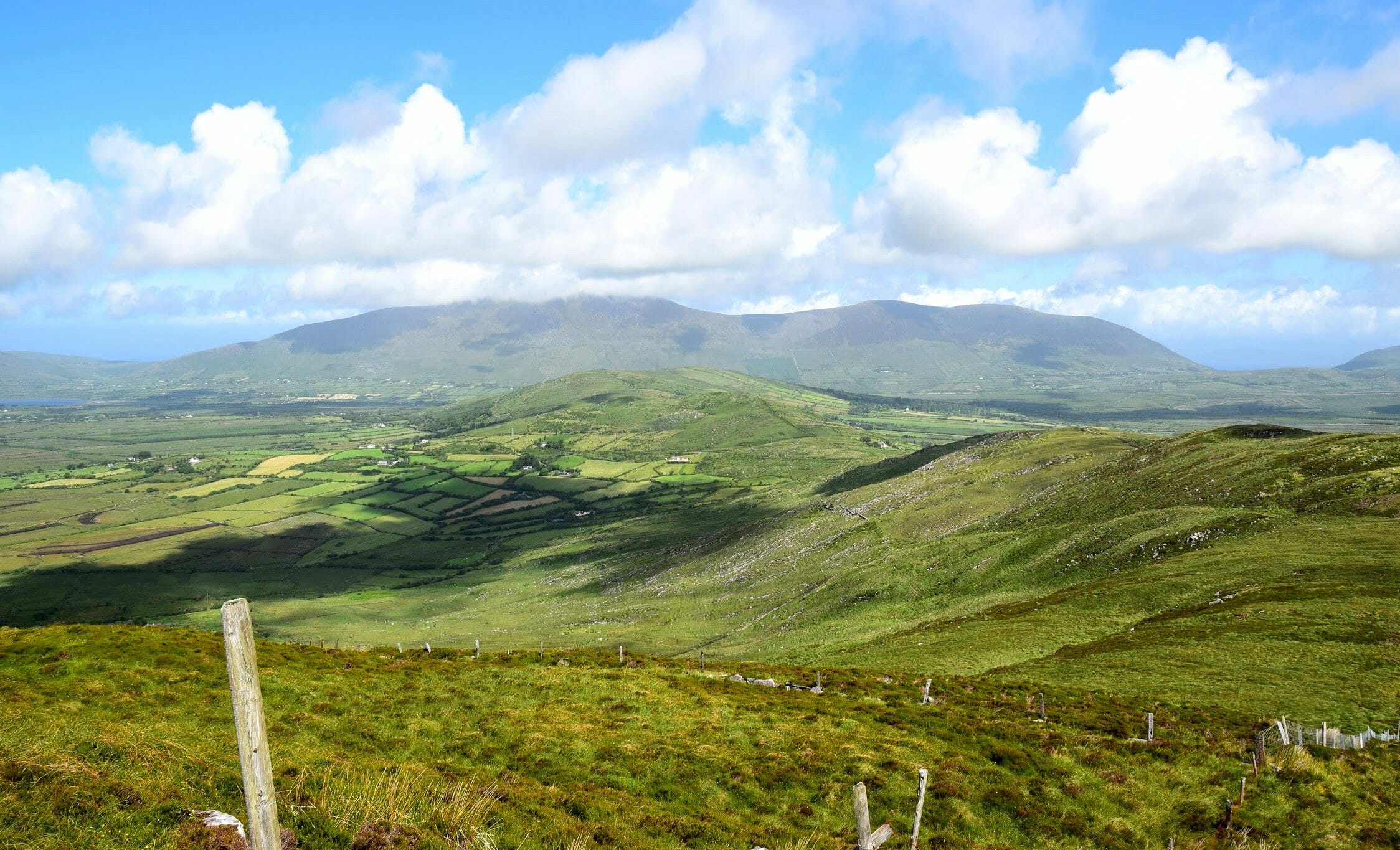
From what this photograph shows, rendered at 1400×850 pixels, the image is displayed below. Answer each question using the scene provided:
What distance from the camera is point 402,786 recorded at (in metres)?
19.7

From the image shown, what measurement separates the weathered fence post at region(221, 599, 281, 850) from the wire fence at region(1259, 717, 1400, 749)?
38.6m

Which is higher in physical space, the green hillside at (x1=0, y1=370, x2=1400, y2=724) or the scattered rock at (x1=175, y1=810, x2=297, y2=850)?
the scattered rock at (x1=175, y1=810, x2=297, y2=850)

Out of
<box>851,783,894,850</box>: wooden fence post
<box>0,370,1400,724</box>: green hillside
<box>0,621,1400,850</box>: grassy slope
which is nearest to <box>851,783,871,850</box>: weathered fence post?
<box>851,783,894,850</box>: wooden fence post

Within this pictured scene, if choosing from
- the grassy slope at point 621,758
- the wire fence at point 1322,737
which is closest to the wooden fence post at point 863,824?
the grassy slope at point 621,758

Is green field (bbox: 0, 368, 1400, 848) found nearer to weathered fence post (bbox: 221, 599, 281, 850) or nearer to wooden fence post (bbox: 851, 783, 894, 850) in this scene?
weathered fence post (bbox: 221, 599, 281, 850)

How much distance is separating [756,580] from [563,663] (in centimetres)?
8288

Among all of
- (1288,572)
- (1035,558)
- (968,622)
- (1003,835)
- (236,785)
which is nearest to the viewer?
(236,785)

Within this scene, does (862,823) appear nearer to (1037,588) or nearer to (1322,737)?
(1322,737)

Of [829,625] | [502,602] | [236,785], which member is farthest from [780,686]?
[502,602]

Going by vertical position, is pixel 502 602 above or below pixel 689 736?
below

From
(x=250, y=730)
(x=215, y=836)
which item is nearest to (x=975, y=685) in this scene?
(x=215, y=836)

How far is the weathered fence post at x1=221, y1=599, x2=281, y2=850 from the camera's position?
424 inches

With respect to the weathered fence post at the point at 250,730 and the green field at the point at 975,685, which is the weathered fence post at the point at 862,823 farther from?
the weathered fence post at the point at 250,730

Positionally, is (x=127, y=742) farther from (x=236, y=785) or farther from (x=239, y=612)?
(x=239, y=612)
